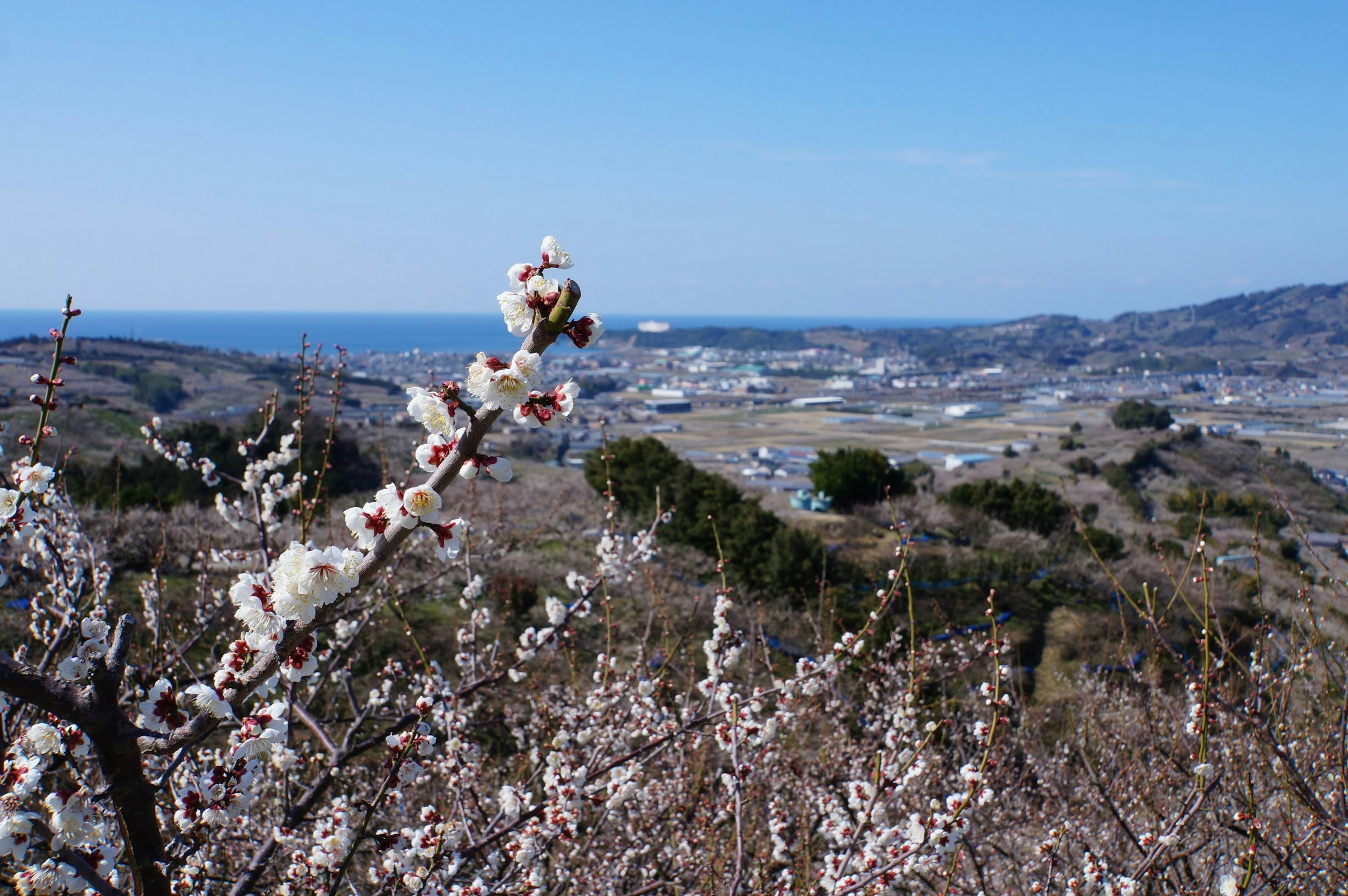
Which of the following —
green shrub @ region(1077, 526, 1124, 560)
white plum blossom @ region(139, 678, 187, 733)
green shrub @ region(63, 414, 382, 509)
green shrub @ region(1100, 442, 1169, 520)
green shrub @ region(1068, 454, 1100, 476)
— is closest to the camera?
white plum blossom @ region(139, 678, 187, 733)

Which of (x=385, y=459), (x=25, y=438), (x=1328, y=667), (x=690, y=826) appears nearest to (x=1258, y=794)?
(x=1328, y=667)

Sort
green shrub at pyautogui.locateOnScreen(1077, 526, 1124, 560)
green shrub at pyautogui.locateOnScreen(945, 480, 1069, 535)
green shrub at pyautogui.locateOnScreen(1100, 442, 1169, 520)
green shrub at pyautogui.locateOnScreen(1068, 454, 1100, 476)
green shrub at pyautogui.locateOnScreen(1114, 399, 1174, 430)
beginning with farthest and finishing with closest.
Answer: green shrub at pyautogui.locateOnScreen(1114, 399, 1174, 430), green shrub at pyautogui.locateOnScreen(1068, 454, 1100, 476), green shrub at pyautogui.locateOnScreen(1100, 442, 1169, 520), green shrub at pyautogui.locateOnScreen(945, 480, 1069, 535), green shrub at pyautogui.locateOnScreen(1077, 526, 1124, 560)

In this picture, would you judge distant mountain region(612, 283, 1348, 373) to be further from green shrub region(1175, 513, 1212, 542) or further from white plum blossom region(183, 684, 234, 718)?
white plum blossom region(183, 684, 234, 718)

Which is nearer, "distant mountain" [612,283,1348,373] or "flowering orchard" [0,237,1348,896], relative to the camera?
"flowering orchard" [0,237,1348,896]

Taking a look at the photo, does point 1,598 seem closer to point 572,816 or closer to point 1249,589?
point 572,816

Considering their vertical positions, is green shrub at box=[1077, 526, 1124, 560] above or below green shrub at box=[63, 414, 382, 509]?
below

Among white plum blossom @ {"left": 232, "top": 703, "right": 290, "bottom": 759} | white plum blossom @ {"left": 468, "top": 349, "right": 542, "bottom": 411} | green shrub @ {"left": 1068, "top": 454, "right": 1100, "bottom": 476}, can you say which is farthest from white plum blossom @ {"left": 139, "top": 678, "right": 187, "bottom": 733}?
green shrub @ {"left": 1068, "top": 454, "right": 1100, "bottom": 476}
